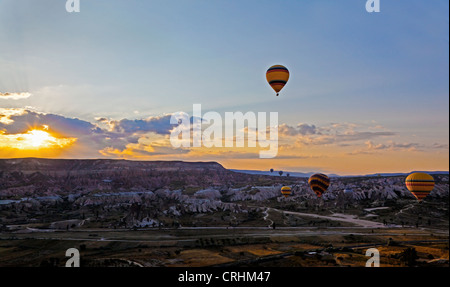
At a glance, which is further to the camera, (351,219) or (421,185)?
(351,219)

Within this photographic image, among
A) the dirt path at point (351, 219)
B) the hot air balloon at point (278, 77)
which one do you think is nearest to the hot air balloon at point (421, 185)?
the dirt path at point (351, 219)

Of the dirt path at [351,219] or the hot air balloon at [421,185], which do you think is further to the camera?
the dirt path at [351,219]

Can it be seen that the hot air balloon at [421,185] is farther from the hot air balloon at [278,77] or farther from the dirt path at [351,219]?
the hot air balloon at [278,77]

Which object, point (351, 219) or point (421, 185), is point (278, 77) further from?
point (351, 219)

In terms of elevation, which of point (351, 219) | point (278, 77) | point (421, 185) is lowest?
point (351, 219)

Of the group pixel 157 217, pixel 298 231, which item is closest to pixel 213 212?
A: pixel 157 217

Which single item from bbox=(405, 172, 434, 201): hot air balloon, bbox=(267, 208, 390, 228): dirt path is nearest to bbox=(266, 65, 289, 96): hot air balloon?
bbox=(405, 172, 434, 201): hot air balloon

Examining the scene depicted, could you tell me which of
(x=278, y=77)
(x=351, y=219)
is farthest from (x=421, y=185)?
(x=351, y=219)
